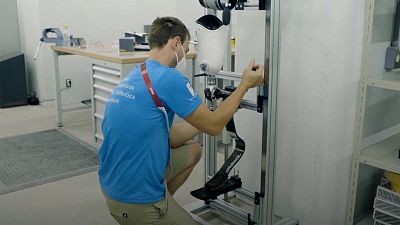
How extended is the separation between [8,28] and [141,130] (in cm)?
441

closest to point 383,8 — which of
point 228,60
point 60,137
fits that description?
point 228,60

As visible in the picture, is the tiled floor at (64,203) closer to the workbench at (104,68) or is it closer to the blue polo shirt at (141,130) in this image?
the workbench at (104,68)

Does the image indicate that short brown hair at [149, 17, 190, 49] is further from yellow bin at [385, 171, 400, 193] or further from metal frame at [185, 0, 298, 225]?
yellow bin at [385, 171, 400, 193]

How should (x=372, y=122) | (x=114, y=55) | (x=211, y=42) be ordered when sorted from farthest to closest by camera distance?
(x=114, y=55) → (x=372, y=122) → (x=211, y=42)

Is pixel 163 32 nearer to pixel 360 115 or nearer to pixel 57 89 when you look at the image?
pixel 360 115

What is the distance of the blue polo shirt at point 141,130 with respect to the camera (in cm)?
163

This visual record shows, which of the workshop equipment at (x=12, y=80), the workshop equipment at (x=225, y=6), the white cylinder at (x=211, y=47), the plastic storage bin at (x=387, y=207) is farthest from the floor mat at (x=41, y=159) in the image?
the plastic storage bin at (x=387, y=207)

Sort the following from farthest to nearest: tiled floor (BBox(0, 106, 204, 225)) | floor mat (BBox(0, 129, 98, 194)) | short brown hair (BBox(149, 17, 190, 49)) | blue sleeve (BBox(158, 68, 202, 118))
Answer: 1. floor mat (BBox(0, 129, 98, 194))
2. tiled floor (BBox(0, 106, 204, 225))
3. short brown hair (BBox(149, 17, 190, 49))
4. blue sleeve (BBox(158, 68, 202, 118))

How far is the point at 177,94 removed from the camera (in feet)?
5.38

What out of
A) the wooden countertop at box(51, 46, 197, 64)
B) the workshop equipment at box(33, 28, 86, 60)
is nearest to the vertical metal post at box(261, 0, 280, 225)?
the wooden countertop at box(51, 46, 197, 64)

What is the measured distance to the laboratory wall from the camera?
5211 mm

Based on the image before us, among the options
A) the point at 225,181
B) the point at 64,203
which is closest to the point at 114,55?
the point at 64,203

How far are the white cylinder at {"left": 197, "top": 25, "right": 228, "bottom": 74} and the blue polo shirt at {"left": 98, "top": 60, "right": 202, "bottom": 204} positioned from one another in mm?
295

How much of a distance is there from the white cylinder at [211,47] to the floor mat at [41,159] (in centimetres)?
172
